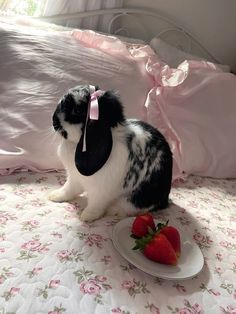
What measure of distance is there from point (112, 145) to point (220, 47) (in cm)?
140

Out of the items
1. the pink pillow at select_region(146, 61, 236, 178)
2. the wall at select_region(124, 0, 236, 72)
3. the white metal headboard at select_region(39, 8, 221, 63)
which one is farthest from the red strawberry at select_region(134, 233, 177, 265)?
the wall at select_region(124, 0, 236, 72)

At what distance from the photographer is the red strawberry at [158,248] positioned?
94cm

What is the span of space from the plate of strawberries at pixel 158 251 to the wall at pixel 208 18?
1.42 m

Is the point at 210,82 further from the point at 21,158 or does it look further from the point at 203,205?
the point at 21,158

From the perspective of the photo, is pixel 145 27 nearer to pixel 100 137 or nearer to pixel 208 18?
pixel 208 18

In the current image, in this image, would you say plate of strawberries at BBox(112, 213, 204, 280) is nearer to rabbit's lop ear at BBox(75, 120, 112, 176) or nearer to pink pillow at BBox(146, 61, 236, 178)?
rabbit's lop ear at BBox(75, 120, 112, 176)

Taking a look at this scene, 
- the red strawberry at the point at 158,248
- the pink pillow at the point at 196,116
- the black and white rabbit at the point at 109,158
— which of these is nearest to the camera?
the red strawberry at the point at 158,248

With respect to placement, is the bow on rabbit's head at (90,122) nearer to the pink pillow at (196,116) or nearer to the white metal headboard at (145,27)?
the pink pillow at (196,116)

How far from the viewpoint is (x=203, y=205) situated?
1394 mm

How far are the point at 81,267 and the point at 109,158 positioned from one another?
1.14 ft

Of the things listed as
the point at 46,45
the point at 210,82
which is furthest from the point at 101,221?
the point at 210,82

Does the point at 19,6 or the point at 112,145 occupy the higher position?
the point at 19,6

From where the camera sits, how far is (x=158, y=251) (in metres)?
0.94

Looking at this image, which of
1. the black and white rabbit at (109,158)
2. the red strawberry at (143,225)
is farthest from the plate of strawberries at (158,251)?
the black and white rabbit at (109,158)
